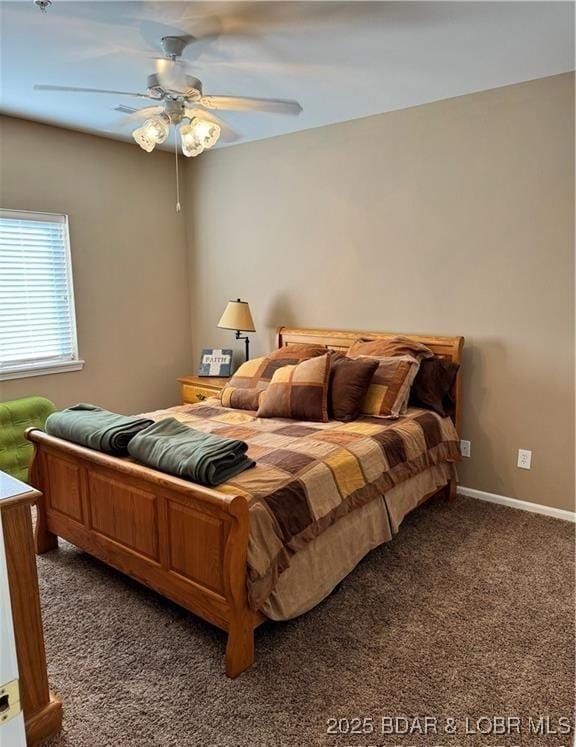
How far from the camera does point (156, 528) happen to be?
226cm

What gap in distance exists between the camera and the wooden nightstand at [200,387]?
425cm

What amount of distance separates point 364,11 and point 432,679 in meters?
2.66

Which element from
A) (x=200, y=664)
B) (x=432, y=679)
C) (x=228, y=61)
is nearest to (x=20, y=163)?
(x=228, y=61)

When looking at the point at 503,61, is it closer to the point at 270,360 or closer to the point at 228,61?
the point at 228,61

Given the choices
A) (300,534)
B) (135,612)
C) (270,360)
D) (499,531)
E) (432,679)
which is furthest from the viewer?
(270,360)

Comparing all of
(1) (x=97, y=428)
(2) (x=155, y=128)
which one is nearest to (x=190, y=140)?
(2) (x=155, y=128)

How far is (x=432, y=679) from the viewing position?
1959 millimetres

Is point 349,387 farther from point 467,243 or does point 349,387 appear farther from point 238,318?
point 238,318

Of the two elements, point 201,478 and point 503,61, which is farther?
point 503,61

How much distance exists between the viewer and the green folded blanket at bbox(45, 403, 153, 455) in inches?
96.7

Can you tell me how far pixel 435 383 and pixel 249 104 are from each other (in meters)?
1.94

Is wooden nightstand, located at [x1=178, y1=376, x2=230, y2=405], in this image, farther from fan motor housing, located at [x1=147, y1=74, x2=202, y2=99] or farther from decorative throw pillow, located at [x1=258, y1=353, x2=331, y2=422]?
fan motor housing, located at [x1=147, y1=74, x2=202, y2=99]

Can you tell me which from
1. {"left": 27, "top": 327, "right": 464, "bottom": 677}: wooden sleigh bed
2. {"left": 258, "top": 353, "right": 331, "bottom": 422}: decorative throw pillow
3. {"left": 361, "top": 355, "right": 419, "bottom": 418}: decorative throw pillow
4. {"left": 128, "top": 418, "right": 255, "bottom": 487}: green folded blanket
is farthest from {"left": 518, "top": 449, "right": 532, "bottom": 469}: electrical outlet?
{"left": 27, "top": 327, "right": 464, "bottom": 677}: wooden sleigh bed

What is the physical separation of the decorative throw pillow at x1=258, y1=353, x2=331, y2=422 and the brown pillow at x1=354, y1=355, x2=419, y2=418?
0.93 ft
